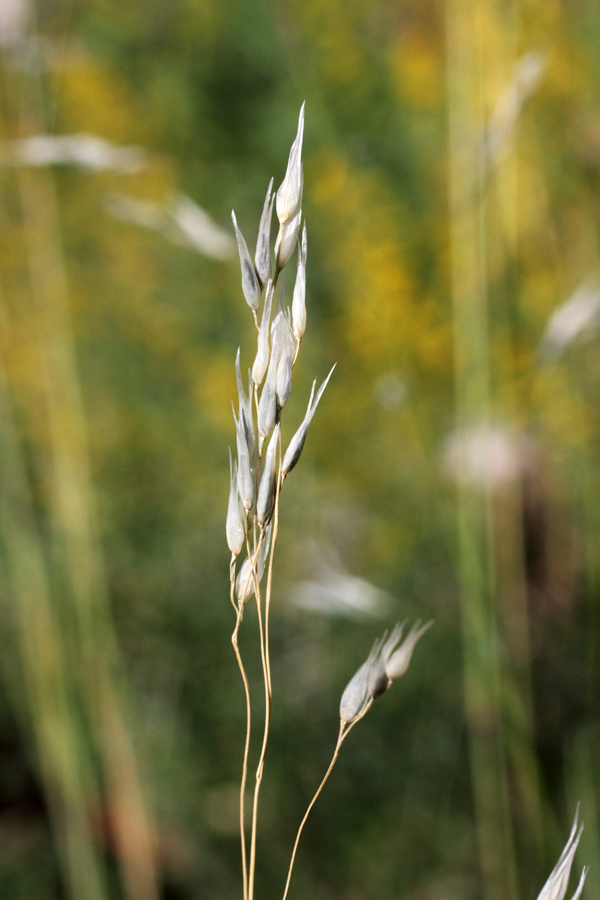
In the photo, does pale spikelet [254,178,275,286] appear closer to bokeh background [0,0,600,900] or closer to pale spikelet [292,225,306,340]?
pale spikelet [292,225,306,340]

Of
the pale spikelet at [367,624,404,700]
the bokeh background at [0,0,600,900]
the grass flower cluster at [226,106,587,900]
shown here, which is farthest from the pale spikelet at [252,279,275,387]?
the bokeh background at [0,0,600,900]

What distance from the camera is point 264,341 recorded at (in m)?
0.22

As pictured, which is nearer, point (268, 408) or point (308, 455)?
point (268, 408)

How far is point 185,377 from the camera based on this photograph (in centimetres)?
115

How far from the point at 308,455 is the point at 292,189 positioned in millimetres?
759

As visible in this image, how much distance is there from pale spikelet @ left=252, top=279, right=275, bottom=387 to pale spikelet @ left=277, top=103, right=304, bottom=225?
0.09 feet

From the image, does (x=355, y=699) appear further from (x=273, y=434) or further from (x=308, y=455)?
(x=308, y=455)

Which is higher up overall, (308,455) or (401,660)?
(308,455)

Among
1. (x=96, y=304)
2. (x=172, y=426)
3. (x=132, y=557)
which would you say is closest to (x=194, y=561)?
(x=132, y=557)

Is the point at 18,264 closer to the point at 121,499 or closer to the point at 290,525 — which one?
the point at 121,499

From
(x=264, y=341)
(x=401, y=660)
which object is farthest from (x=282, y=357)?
(x=401, y=660)

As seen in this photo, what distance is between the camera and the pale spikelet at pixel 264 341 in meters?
0.21

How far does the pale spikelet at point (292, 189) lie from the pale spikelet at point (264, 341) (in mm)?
29

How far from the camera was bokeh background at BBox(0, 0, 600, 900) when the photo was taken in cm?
67
